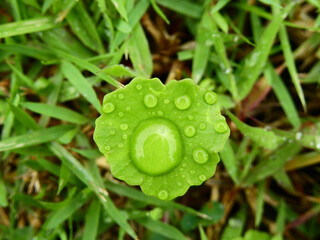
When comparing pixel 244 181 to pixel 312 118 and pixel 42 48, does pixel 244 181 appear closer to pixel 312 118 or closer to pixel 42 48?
pixel 312 118

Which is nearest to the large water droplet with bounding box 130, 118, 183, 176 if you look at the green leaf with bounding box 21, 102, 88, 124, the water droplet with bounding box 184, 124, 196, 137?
the water droplet with bounding box 184, 124, 196, 137

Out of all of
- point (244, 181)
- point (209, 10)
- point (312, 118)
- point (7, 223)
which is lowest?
point (7, 223)

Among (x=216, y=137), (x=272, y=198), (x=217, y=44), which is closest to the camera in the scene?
(x=216, y=137)

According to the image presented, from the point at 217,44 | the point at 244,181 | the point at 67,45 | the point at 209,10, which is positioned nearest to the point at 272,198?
the point at 244,181

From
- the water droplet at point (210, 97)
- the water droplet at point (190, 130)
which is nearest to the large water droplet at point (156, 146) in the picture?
the water droplet at point (190, 130)

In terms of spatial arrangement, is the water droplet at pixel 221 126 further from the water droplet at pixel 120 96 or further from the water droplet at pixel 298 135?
the water droplet at pixel 298 135

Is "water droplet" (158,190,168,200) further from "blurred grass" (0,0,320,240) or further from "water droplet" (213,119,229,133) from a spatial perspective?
"blurred grass" (0,0,320,240)

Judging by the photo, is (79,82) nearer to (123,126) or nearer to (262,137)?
(123,126)
